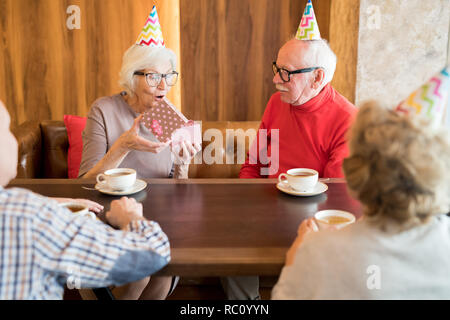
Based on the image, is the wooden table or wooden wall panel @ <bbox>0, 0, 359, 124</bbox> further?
wooden wall panel @ <bbox>0, 0, 359, 124</bbox>

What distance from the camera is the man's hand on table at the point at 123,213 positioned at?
1253 mm

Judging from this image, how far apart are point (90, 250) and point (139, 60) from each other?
4.33ft

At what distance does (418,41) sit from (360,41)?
358mm

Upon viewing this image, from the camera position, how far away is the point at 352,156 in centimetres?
92

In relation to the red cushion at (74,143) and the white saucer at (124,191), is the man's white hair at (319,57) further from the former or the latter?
the red cushion at (74,143)

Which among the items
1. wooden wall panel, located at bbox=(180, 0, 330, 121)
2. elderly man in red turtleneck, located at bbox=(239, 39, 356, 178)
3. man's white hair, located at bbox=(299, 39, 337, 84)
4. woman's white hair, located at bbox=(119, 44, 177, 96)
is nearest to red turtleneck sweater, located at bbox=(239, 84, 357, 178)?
elderly man in red turtleneck, located at bbox=(239, 39, 356, 178)

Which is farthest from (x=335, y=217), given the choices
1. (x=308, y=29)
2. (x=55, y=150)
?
(x=55, y=150)

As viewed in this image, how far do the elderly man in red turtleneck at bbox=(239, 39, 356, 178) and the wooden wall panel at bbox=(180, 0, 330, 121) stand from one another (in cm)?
115

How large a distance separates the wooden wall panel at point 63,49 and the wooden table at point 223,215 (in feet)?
6.04

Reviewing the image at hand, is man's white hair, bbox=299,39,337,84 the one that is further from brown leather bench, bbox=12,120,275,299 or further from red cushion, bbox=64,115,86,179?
red cushion, bbox=64,115,86,179

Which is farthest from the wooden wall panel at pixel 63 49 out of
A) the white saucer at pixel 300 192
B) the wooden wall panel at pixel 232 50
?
the white saucer at pixel 300 192

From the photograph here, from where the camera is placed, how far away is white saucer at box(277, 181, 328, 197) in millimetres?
1526
